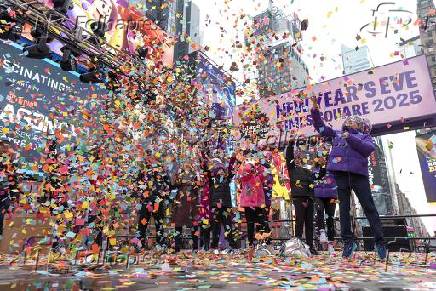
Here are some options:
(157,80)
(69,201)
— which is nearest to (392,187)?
(157,80)

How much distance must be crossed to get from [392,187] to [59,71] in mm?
77356

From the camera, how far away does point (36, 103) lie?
1095 centimetres

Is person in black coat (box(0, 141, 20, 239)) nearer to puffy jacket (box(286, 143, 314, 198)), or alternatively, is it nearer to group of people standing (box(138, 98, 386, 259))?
group of people standing (box(138, 98, 386, 259))

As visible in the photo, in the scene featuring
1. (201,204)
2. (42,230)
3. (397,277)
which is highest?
(201,204)

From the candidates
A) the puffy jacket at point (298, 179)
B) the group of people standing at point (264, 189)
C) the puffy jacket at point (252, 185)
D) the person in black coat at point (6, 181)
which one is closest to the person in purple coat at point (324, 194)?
the group of people standing at point (264, 189)

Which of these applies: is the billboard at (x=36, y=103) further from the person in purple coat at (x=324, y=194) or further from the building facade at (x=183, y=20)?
the building facade at (x=183, y=20)

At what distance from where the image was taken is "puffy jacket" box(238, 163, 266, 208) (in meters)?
5.96

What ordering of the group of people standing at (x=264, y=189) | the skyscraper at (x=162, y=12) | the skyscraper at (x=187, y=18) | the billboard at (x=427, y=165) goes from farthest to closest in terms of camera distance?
the skyscraper at (x=187, y=18)
the skyscraper at (x=162, y=12)
the billboard at (x=427, y=165)
the group of people standing at (x=264, y=189)

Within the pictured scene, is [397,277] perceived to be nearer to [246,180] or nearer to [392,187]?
[246,180]

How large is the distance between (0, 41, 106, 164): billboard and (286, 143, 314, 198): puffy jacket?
6.73 m

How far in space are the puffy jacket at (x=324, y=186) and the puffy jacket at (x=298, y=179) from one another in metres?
0.70

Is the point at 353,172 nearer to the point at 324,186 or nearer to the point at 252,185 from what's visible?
the point at 324,186

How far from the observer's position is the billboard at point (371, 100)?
7215 mm

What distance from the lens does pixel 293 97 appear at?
8844 millimetres
